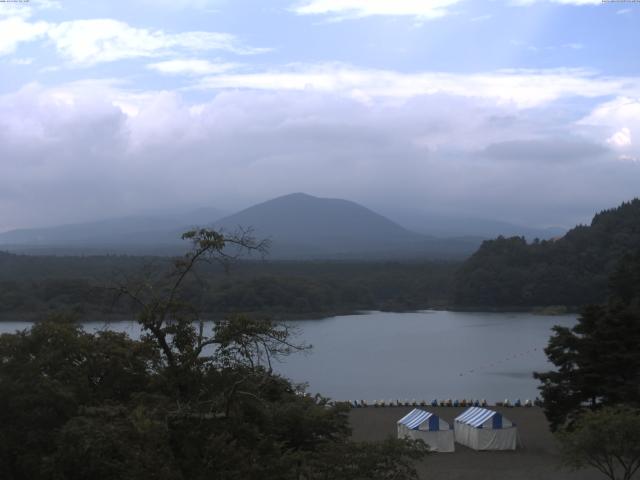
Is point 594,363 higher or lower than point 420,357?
higher

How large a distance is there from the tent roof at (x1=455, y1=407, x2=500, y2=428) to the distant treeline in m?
12.3

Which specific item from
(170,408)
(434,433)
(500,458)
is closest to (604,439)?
(500,458)

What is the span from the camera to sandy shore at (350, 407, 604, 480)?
9031 mm

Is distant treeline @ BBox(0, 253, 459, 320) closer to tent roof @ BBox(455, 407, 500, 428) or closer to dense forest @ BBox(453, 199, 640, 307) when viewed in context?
dense forest @ BBox(453, 199, 640, 307)

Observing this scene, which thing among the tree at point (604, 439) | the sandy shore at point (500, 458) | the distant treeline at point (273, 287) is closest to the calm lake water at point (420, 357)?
the distant treeline at point (273, 287)

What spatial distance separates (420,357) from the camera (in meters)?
23.2

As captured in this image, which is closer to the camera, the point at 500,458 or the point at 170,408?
the point at 170,408

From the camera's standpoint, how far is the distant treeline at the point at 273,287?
105ft

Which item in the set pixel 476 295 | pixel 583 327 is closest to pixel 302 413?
pixel 583 327

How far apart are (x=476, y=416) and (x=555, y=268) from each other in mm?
30677

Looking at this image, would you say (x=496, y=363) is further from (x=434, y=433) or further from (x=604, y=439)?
(x=604, y=439)

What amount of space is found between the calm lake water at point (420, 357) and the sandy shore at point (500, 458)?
4.05 metres

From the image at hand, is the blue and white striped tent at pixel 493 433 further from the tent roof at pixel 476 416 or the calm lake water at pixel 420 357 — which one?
the calm lake water at pixel 420 357

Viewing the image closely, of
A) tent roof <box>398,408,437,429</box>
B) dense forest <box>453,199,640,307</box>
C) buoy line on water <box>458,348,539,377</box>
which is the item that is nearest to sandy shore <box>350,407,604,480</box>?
tent roof <box>398,408,437,429</box>
